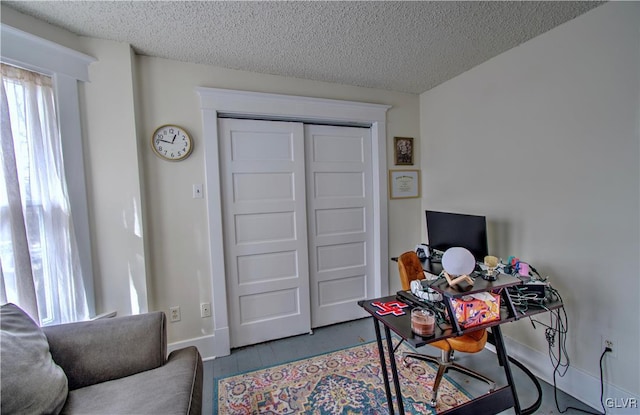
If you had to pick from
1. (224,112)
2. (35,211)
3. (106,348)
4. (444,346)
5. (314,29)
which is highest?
(314,29)

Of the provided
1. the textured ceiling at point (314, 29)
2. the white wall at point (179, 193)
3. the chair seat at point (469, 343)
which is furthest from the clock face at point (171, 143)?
the chair seat at point (469, 343)

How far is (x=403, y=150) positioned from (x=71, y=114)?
280cm

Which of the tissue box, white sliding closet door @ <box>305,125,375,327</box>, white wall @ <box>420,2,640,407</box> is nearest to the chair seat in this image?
the tissue box

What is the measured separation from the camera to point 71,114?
1.76 metres

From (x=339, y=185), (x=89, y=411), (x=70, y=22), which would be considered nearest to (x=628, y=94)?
(x=339, y=185)

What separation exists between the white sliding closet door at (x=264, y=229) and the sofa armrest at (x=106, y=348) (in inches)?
38.0

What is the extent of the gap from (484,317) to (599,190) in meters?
1.15

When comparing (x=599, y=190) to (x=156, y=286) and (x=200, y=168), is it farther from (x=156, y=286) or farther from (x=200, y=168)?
(x=156, y=286)

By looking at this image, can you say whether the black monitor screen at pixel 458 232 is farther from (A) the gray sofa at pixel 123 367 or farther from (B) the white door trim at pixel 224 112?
(A) the gray sofa at pixel 123 367

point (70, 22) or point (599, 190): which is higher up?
point (70, 22)

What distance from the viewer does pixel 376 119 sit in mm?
2818

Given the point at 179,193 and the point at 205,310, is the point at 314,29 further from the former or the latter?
the point at 205,310

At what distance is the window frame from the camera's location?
1626 millimetres

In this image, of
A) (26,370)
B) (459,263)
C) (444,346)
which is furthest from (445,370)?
(26,370)
